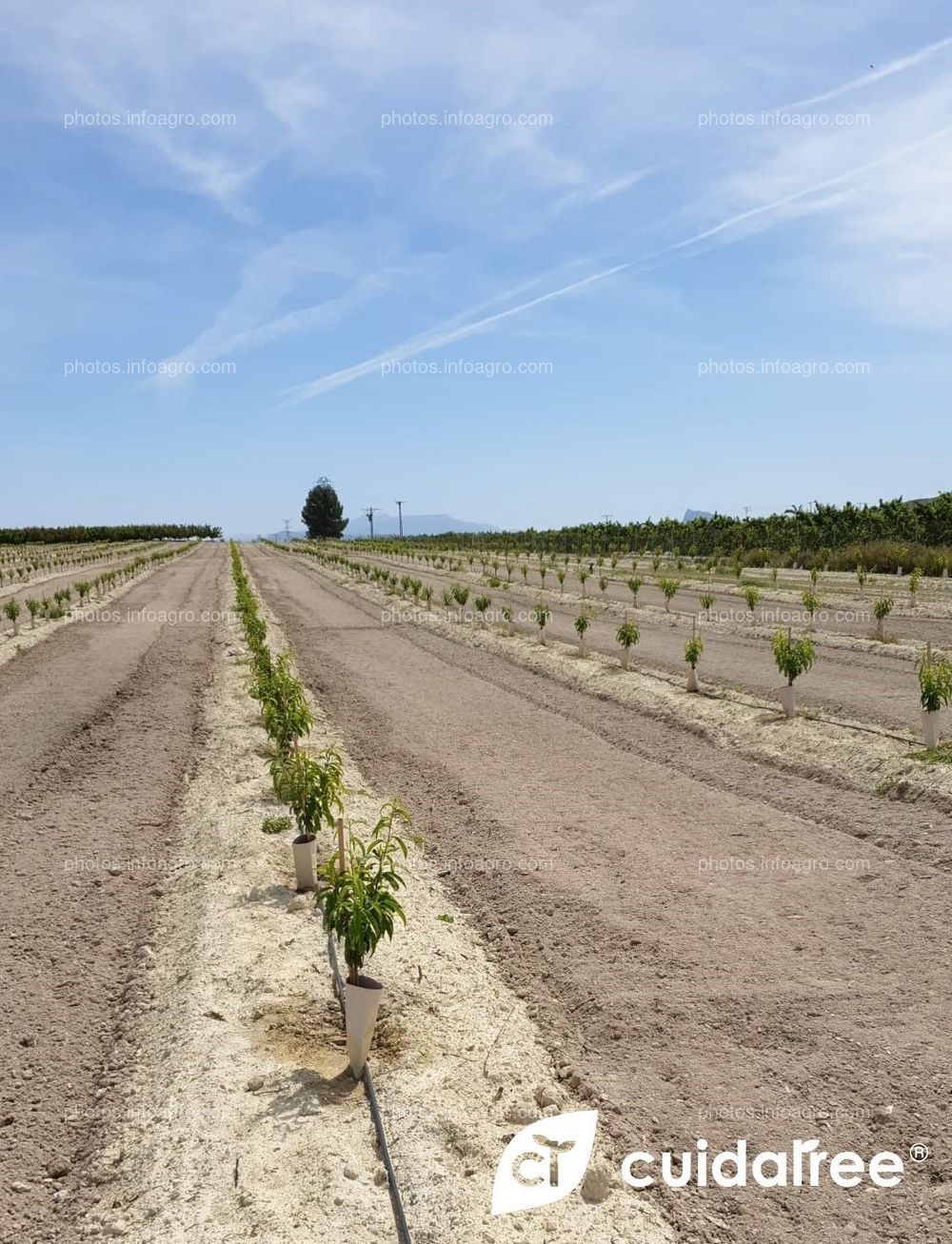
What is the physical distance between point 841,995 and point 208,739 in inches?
360

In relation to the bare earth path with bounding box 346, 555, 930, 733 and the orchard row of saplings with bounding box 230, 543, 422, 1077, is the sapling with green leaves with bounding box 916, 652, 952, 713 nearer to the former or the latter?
the bare earth path with bounding box 346, 555, 930, 733

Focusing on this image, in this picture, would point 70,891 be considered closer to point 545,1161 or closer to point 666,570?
point 545,1161

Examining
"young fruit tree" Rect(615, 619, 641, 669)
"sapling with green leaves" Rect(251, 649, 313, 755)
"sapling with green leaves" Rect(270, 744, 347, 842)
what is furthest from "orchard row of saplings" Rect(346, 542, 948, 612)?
"sapling with green leaves" Rect(270, 744, 347, 842)

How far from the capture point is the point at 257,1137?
409 centimetres

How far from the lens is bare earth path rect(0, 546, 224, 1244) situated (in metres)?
4.29


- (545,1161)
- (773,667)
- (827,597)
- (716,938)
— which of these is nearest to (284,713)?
(716,938)

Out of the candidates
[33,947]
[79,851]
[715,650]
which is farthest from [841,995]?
[715,650]

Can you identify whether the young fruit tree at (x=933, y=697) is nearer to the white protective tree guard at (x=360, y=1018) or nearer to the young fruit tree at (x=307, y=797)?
the young fruit tree at (x=307, y=797)

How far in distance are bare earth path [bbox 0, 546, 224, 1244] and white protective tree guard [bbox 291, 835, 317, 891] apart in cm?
122

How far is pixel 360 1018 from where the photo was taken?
15.0 feet

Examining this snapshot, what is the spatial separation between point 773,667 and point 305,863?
1143 centimetres

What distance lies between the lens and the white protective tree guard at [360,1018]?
180 inches

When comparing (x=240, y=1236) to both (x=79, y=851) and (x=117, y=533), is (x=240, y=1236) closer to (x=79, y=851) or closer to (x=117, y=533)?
(x=79, y=851)

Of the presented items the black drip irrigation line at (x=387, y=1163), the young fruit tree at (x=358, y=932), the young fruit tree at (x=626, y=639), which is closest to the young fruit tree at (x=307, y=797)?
the young fruit tree at (x=358, y=932)
